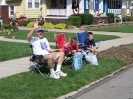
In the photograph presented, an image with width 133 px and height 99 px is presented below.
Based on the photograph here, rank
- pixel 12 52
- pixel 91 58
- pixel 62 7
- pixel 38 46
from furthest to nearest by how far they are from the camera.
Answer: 1. pixel 62 7
2. pixel 12 52
3. pixel 91 58
4. pixel 38 46

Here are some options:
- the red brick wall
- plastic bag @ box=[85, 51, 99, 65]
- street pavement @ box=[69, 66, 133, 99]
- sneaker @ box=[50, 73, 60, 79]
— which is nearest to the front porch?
the red brick wall

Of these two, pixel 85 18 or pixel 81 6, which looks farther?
pixel 81 6

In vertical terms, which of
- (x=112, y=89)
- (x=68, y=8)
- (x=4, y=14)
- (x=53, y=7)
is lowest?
(x=112, y=89)

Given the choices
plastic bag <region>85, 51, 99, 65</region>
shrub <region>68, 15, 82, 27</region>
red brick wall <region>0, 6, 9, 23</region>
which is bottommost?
plastic bag <region>85, 51, 99, 65</region>

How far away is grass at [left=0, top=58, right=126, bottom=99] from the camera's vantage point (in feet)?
27.6

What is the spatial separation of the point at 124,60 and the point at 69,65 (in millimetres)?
2899

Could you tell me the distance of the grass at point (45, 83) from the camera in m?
8.40

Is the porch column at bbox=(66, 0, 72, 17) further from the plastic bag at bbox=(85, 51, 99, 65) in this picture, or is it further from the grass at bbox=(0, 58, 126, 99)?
the grass at bbox=(0, 58, 126, 99)

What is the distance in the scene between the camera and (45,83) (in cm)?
948

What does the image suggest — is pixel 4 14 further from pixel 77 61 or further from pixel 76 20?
pixel 77 61

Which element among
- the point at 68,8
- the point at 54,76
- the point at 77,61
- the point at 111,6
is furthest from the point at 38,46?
the point at 111,6

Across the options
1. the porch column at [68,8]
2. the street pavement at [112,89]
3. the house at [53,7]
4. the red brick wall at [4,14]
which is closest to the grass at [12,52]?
the street pavement at [112,89]

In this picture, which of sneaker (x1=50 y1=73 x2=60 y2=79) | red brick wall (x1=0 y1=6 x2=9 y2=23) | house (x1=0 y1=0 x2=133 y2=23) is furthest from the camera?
house (x1=0 y1=0 x2=133 y2=23)

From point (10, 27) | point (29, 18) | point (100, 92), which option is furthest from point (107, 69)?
point (29, 18)
